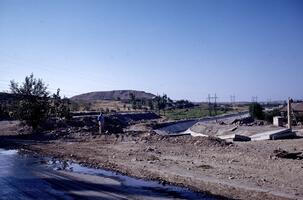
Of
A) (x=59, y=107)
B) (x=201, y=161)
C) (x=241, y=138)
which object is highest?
(x=59, y=107)

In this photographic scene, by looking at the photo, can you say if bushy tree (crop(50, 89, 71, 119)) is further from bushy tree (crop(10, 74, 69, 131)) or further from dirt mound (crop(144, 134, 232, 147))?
dirt mound (crop(144, 134, 232, 147))

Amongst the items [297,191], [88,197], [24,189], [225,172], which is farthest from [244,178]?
[24,189]

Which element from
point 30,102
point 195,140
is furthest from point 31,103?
point 195,140

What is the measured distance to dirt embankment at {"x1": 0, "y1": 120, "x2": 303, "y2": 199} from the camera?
1345 cm

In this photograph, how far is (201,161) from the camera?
60.9 ft

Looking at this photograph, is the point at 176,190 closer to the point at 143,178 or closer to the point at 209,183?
the point at 209,183

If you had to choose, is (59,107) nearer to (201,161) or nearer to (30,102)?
(30,102)

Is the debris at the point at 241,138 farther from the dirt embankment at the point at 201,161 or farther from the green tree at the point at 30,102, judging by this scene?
the green tree at the point at 30,102

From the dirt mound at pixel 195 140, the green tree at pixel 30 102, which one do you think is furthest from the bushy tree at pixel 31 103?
the dirt mound at pixel 195 140

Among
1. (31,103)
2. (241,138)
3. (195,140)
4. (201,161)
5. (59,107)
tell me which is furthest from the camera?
(59,107)

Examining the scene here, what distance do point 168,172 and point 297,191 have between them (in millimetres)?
5417

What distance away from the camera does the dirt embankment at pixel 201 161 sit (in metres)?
13.4

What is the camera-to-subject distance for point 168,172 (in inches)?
645

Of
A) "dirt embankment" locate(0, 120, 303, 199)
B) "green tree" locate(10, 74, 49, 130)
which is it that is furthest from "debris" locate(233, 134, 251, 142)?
"green tree" locate(10, 74, 49, 130)
